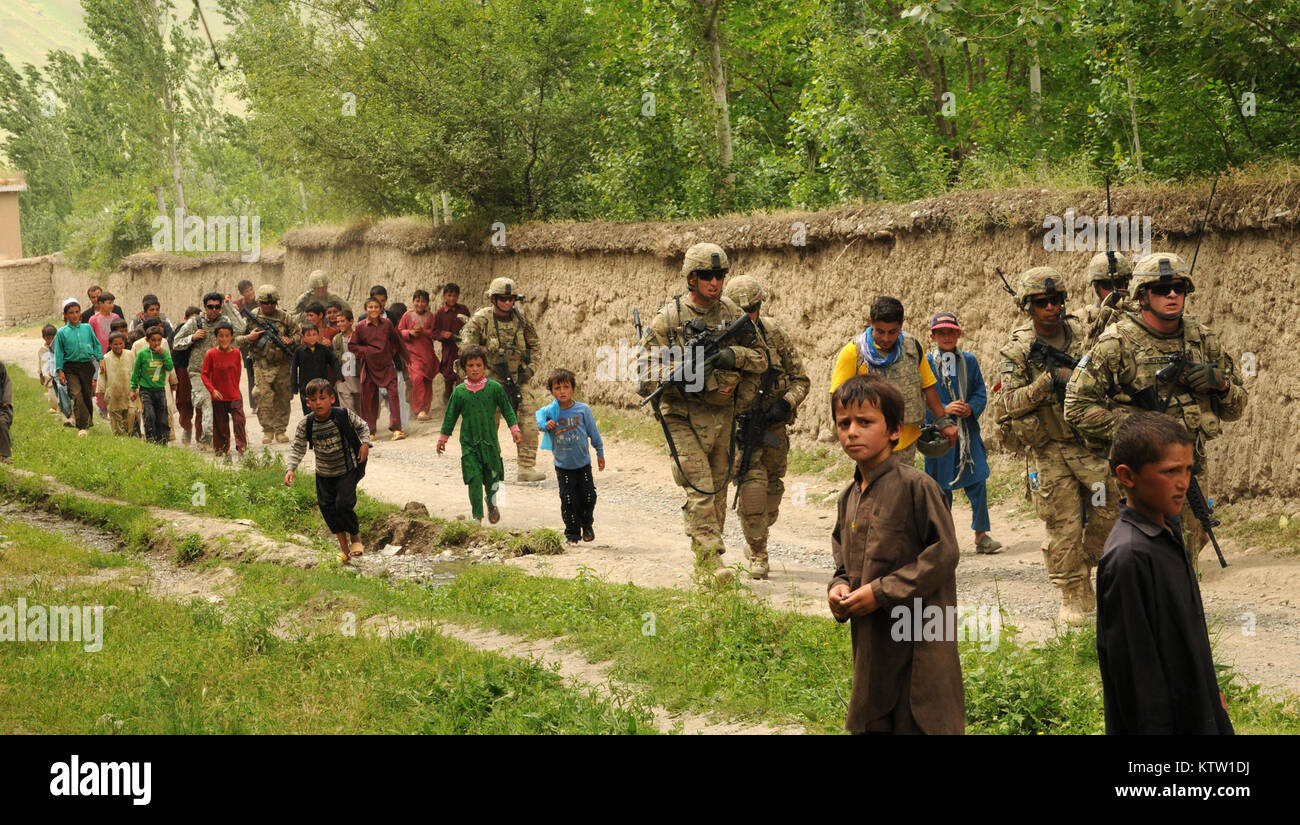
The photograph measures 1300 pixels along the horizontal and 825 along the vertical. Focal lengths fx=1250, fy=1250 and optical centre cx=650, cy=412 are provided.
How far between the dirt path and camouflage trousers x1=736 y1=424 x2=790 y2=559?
1.16 ft

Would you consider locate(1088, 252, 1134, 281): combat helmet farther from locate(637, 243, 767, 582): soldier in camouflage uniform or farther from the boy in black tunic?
the boy in black tunic

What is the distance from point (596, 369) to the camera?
18.3 meters

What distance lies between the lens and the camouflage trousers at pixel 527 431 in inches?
557

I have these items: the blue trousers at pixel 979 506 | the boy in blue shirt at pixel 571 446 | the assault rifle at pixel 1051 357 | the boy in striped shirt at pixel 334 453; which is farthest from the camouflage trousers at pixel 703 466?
the boy in striped shirt at pixel 334 453

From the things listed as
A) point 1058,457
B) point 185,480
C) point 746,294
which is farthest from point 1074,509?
point 185,480

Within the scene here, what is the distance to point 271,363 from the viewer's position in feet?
54.0

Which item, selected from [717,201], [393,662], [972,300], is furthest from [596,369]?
[393,662]

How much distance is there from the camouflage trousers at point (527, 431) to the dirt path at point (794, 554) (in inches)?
10.7

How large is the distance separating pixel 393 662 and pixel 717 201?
43.3 ft

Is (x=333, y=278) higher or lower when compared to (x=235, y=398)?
higher

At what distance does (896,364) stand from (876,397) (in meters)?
4.18

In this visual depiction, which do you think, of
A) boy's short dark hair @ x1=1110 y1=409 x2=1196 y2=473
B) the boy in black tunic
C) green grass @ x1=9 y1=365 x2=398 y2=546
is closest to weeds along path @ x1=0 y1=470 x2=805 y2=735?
green grass @ x1=9 y1=365 x2=398 y2=546

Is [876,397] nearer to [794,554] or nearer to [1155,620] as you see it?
[1155,620]

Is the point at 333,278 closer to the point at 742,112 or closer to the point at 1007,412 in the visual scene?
the point at 742,112
